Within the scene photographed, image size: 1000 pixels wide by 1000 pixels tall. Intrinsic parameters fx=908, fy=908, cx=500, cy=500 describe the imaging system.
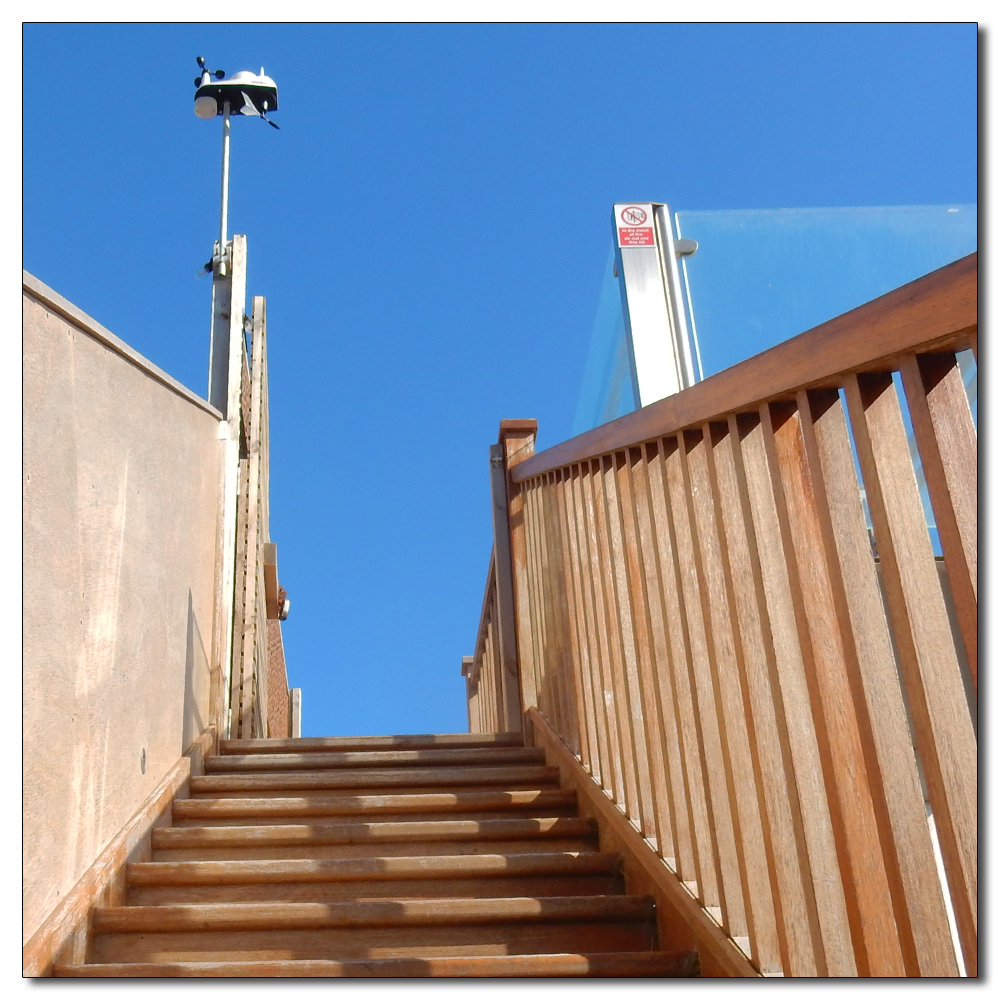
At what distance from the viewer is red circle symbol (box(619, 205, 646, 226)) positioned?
308 cm

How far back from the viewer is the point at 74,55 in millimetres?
2043

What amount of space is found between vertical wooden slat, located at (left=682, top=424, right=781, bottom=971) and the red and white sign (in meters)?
1.85

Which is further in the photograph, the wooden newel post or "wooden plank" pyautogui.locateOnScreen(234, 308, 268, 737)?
"wooden plank" pyautogui.locateOnScreen(234, 308, 268, 737)

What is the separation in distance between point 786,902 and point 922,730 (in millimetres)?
401

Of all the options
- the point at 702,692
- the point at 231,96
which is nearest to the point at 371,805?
the point at 702,692

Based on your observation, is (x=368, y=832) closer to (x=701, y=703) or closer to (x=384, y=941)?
(x=384, y=941)

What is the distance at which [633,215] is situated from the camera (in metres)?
3.09

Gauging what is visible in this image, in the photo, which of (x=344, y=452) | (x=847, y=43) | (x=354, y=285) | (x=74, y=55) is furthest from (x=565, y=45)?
(x=344, y=452)

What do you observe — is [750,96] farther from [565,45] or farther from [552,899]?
[552,899]

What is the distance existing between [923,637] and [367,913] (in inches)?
45.9

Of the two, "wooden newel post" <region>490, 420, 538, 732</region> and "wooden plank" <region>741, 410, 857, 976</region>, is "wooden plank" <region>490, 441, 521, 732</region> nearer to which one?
"wooden newel post" <region>490, 420, 538, 732</region>

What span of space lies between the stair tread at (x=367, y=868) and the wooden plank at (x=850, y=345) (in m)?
0.92

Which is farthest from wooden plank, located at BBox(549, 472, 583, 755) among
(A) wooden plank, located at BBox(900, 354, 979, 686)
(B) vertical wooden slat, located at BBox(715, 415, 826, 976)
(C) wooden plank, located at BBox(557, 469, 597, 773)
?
(A) wooden plank, located at BBox(900, 354, 979, 686)

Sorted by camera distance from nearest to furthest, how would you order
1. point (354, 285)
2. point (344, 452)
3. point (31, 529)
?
point (31, 529)
point (354, 285)
point (344, 452)
